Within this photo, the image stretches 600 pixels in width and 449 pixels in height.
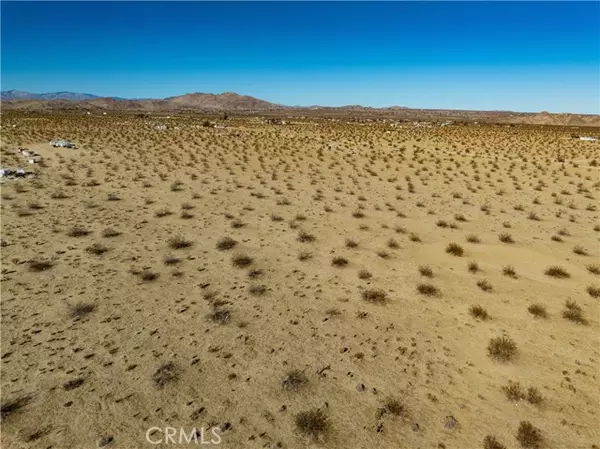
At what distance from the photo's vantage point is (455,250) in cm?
1084

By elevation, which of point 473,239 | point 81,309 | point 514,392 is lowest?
point 473,239

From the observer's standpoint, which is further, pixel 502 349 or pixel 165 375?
pixel 502 349

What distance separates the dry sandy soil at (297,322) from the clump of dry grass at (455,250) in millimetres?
43

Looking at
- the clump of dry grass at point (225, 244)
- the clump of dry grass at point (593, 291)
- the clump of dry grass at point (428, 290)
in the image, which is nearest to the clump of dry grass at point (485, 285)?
the clump of dry grass at point (428, 290)

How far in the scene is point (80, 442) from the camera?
15.1 feet

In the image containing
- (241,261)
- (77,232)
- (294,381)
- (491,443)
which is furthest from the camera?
(77,232)

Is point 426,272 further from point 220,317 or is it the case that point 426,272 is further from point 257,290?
point 220,317

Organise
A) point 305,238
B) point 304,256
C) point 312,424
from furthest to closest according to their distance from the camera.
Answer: point 305,238, point 304,256, point 312,424

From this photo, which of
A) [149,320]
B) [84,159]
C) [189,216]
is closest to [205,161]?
[84,159]

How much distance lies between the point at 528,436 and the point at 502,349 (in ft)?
6.04

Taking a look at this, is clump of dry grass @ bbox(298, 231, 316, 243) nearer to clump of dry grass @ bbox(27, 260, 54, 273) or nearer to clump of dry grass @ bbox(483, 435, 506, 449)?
clump of dry grass @ bbox(27, 260, 54, 273)

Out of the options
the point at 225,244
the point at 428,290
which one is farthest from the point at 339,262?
the point at 225,244

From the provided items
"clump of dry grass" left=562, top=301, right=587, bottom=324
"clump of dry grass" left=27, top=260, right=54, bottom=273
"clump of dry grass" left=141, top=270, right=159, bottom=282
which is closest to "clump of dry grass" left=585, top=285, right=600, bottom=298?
"clump of dry grass" left=562, top=301, right=587, bottom=324

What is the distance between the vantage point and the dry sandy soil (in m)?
5.01
